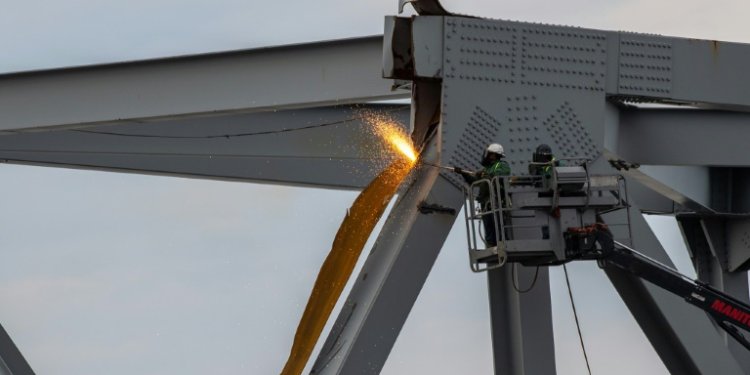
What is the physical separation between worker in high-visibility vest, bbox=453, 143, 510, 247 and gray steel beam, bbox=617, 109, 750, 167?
3.84 metres

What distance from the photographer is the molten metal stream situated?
690 inches

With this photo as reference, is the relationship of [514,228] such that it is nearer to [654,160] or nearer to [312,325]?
[312,325]

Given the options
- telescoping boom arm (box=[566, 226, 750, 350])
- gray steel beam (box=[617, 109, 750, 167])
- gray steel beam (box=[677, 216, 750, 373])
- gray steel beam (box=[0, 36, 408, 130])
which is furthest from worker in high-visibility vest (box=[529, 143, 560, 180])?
gray steel beam (box=[677, 216, 750, 373])

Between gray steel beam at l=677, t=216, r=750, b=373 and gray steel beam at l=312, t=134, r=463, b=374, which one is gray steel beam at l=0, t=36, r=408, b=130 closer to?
gray steel beam at l=312, t=134, r=463, b=374

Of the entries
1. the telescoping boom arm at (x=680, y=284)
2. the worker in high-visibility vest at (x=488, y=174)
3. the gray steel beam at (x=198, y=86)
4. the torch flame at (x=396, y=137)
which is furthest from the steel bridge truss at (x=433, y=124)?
the telescoping boom arm at (x=680, y=284)

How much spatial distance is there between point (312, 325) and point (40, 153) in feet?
19.9

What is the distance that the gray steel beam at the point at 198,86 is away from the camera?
19.2 metres

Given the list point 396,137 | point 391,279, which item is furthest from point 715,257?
point 391,279

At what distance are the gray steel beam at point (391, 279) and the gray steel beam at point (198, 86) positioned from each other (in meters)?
2.04

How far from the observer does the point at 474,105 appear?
17.5 m

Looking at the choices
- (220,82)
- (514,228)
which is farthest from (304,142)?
(514,228)

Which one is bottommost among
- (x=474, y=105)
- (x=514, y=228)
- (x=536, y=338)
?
(x=536, y=338)

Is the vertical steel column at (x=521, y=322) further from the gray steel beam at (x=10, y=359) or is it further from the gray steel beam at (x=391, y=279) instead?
the gray steel beam at (x=10, y=359)

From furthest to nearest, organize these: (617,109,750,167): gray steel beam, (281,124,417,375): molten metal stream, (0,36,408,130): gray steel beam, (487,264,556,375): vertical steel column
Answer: (617,109,750,167): gray steel beam
(0,36,408,130): gray steel beam
(487,264,556,375): vertical steel column
(281,124,417,375): molten metal stream
